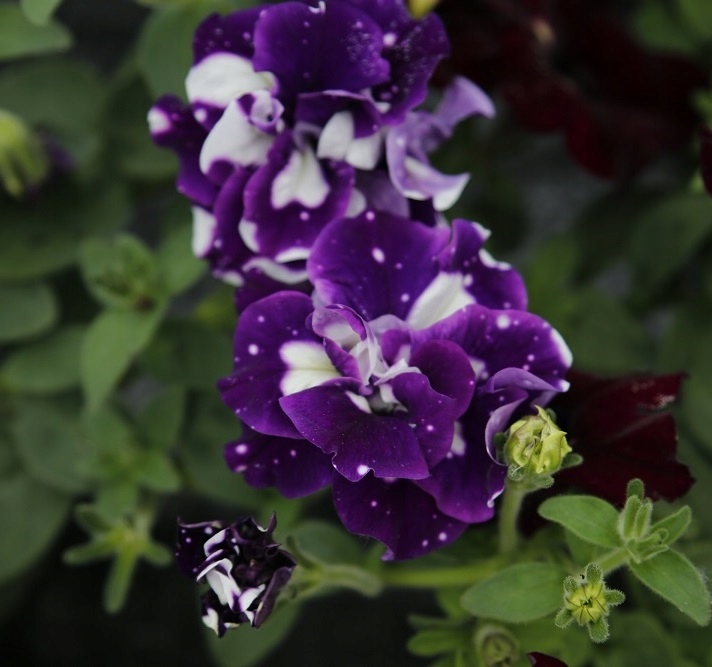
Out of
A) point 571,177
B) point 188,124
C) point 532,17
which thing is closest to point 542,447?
point 188,124

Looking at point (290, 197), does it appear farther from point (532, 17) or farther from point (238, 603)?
point (532, 17)

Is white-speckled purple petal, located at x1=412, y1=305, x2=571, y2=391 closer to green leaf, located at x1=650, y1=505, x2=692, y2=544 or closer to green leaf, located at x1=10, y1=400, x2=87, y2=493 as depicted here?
green leaf, located at x1=650, y1=505, x2=692, y2=544

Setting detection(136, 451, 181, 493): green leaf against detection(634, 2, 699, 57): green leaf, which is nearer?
detection(136, 451, 181, 493): green leaf

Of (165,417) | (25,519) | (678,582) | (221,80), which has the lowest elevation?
(25,519)

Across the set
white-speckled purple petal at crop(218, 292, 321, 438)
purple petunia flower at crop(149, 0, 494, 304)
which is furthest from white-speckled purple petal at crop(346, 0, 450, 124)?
white-speckled purple petal at crop(218, 292, 321, 438)

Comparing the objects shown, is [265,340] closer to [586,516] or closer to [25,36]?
[586,516]

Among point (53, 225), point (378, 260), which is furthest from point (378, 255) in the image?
point (53, 225)
